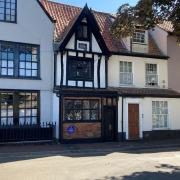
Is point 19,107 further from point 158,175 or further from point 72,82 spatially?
point 158,175

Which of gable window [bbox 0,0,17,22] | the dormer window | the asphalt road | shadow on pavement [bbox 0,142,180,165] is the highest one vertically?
gable window [bbox 0,0,17,22]

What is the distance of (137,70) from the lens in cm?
2733

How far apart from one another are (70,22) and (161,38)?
25.6 ft

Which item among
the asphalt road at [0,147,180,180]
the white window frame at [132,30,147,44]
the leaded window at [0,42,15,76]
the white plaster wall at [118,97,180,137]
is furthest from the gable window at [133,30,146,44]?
the asphalt road at [0,147,180,180]

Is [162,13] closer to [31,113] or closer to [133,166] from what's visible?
[133,166]

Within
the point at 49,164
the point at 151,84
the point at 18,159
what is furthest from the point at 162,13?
the point at 151,84

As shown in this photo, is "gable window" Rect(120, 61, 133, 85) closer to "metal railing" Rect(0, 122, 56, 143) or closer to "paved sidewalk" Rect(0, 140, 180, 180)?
"metal railing" Rect(0, 122, 56, 143)

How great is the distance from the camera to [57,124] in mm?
23266

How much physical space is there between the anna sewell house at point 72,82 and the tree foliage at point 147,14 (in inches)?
372

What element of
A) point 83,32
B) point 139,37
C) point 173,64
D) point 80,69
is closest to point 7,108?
point 80,69

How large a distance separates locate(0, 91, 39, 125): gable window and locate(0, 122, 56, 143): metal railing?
0.42m

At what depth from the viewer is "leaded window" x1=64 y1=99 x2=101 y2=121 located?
933 inches

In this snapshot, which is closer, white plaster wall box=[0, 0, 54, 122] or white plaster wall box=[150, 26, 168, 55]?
white plaster wall box=[0, 0, 54, 122]

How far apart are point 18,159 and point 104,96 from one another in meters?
9.86
